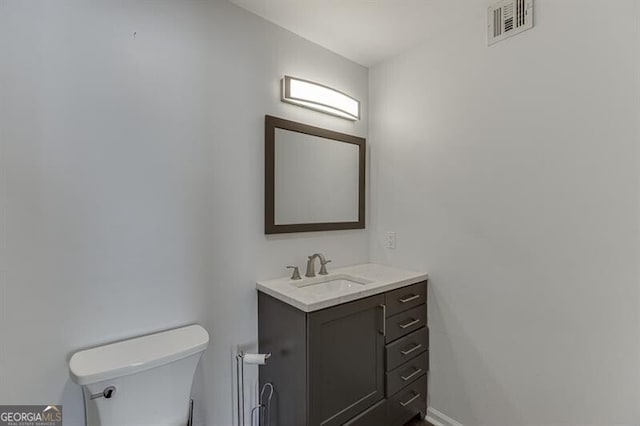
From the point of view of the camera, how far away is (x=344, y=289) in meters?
1.78

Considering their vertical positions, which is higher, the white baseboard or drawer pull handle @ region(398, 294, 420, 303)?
drawer pull handle @ region(398, 294, 420, 303)

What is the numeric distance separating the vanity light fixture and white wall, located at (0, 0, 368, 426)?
9 centimetres

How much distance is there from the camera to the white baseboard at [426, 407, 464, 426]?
179cm

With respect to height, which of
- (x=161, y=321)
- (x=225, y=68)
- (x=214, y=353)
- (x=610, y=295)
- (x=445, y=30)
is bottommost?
(x=214, y=353)

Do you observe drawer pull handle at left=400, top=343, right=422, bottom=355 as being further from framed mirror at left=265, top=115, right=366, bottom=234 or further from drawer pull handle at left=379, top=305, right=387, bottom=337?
framed mirror at left=265, top=115, right=366, bottom=234

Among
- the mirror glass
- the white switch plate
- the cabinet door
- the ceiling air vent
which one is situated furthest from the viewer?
the white switch plate

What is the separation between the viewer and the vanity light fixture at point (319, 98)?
5.85ft

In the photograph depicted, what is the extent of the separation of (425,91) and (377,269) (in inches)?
49.2

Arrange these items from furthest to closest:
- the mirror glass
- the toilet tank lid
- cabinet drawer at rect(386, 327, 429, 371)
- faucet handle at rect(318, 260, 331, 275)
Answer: faucet handle at rect(318, 260, 331, 275)
the mirror glass
cabinet drawer at rect(386, 327, 429, 371)
the toilet tank lid

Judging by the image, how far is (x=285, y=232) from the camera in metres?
1.80

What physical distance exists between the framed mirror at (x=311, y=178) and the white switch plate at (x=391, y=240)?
217 millimetres

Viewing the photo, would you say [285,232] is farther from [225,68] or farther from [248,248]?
[225,68]

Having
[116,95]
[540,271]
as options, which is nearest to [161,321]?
[116,95]

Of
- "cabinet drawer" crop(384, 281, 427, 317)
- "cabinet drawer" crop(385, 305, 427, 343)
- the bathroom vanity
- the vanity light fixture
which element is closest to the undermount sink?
the bathroom vanity
